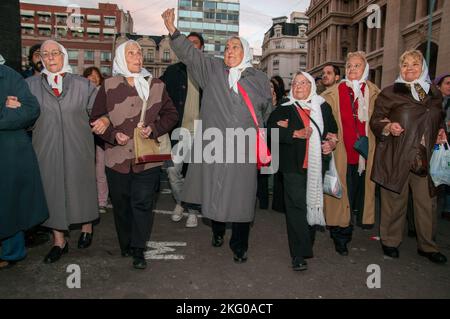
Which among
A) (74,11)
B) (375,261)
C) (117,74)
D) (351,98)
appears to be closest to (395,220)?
(375,261)

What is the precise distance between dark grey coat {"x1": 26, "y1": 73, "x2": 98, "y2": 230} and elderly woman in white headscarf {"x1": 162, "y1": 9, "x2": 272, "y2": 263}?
1.16 meters

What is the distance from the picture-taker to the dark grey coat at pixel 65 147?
398cm

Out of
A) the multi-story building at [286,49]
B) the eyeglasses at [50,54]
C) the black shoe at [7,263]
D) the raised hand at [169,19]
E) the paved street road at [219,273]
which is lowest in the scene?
the paved street road at [219,273]

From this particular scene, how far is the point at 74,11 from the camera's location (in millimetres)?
84250

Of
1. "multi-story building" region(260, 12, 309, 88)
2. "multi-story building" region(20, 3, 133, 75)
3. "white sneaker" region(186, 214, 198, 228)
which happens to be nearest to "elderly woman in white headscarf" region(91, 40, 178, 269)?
"white sneaker" region(186, 214, 198, 228)

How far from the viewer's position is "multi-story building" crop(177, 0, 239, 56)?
11550 centimetres

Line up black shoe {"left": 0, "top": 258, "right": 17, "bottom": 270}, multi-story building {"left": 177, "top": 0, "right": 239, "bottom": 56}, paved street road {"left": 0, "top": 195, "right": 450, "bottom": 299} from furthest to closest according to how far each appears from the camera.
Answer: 1. multi-story building {"left": 177, "top": 0, "right": 239, "bottom": 56}
2. black shoe {"left": 0, "top": 258, "right": 17, "bottom": 270}
3. paved street road {"left": 0, "top": 195, "right": 450, "bottom": 299}

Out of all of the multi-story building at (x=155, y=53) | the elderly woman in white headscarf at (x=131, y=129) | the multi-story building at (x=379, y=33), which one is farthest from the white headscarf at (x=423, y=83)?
the multi-story building at (x=155, y=53)

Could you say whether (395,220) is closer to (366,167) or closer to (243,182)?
(366,167)

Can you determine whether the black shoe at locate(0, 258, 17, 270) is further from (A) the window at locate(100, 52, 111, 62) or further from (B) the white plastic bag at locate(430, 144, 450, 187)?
(A) the window at locate(100, 52, 111, 62)

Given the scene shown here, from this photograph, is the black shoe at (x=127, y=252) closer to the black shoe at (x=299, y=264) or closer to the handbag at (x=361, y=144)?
the black shoe at (x=299, y=264)

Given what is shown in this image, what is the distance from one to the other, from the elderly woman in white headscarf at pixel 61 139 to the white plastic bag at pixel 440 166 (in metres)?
3.90

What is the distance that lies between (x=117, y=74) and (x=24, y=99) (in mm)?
878

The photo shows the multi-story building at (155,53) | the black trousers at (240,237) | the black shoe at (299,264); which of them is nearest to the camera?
the black shoe at (299,264)
